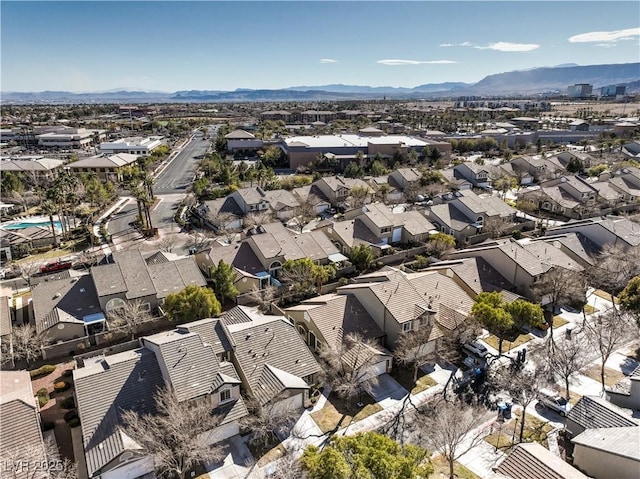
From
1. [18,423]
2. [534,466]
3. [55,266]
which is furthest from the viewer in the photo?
[55,266]

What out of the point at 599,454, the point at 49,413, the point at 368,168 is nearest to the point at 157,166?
the point at 368,168

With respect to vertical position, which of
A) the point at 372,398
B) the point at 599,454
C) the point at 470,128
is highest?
the point at 470,128

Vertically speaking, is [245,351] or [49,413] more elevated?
[245,351]

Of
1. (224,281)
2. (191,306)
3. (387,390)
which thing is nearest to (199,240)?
(224,281)

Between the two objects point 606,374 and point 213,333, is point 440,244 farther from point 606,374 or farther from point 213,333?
point 213,333

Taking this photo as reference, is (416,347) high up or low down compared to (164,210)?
down

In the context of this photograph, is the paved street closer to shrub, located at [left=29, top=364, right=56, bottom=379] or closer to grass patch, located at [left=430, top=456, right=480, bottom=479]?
shrub, located at [left=29, top=364, right=56, bottom=379]

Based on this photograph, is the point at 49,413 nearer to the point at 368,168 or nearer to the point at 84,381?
the point at 84,381
